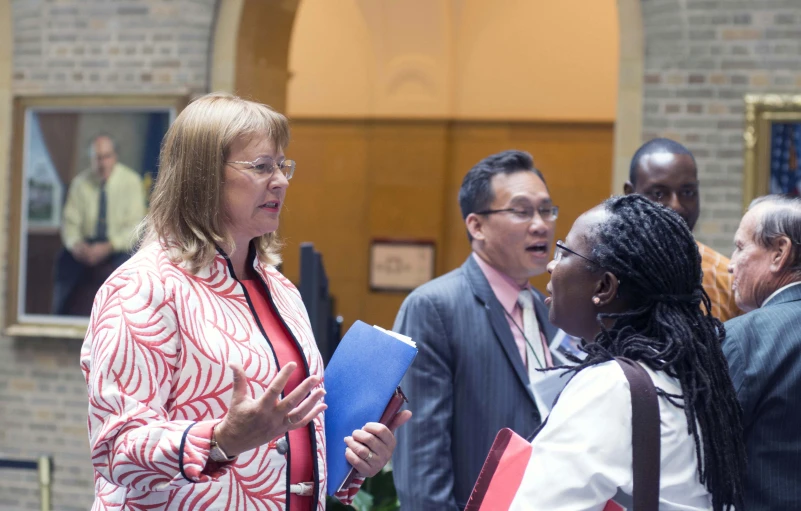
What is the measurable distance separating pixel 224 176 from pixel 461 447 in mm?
1387

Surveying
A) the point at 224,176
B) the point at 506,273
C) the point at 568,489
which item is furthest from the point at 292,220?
the point at 568,489

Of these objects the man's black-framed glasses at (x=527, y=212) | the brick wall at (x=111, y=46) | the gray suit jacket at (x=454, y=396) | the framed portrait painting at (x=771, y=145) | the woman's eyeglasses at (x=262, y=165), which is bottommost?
the gray suit jacket at (x=454, y=396)

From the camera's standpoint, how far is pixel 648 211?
2037 mm

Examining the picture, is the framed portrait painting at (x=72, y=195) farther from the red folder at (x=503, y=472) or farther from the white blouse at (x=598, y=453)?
the white blouse at (x=598, y=453)

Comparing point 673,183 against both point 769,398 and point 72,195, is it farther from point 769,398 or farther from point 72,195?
point 72,195

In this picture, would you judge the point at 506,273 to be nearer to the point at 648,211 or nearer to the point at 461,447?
the point at 461,447

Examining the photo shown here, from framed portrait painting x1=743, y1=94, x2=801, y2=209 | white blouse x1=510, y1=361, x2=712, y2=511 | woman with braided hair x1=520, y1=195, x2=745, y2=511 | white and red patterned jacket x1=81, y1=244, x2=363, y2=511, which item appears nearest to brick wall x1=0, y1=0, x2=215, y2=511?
framed portrait painting x1=743, y1=94, x2=801, y2=209

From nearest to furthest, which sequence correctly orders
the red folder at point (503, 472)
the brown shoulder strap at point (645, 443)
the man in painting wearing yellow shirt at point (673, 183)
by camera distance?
the brown shoulder strap at point (645, 443) < the red folder at point (503, 472) < the man in painting wearing yellow shirt at point (673, 183)

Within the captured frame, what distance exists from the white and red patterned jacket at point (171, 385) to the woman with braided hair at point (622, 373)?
0.65 metres

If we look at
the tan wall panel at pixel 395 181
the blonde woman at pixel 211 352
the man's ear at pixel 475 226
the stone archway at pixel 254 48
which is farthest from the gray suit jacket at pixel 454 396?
the tan wall panel at pixel 395 181

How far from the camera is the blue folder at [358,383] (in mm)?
2375

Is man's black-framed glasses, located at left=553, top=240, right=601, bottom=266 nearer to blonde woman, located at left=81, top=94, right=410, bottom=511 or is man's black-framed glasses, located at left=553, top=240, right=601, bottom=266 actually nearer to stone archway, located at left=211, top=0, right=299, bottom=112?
blonde woman, located at left=81, top=94, right=410, bottom=511

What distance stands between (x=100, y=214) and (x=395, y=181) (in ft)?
12.4

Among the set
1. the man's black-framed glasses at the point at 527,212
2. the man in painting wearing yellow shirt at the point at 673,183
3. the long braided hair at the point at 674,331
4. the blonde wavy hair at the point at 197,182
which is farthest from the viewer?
the man in painting wearing yellow shirt at the point at 673,183
